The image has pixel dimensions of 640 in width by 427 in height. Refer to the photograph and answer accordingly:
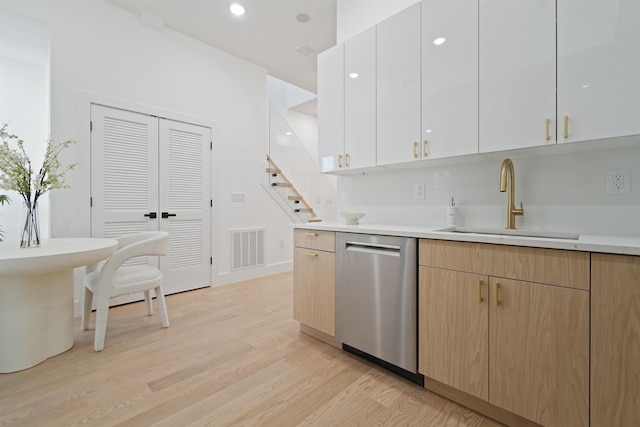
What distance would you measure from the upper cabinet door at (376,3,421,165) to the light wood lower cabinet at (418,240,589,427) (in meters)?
0.79

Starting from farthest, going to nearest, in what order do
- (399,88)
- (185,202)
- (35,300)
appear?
(185,202) → (399,88) → (35,300)

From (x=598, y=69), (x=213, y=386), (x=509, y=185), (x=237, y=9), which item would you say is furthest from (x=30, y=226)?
(x=598, y=69)

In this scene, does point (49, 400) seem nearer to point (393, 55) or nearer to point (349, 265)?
point (349, 265)

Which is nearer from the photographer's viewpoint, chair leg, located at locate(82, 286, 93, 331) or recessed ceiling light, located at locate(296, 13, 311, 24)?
chair leg, located at locate(82, 286, 93, 331)

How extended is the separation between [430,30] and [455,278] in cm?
159

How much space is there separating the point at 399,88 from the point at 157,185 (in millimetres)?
2828

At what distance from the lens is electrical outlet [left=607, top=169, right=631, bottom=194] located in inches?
58.7

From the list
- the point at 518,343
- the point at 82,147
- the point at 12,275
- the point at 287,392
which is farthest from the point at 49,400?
the point at 518,343

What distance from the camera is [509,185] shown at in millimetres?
1757

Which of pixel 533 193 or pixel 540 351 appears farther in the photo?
pixel 533 193

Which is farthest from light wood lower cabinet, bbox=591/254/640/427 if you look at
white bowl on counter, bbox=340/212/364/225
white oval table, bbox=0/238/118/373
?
white oval table, bbox=0/238/118/373

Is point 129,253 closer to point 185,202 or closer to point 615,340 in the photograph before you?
point 185,202

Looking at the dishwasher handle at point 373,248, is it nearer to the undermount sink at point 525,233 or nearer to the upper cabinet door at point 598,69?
the undermount sink at point 525,233

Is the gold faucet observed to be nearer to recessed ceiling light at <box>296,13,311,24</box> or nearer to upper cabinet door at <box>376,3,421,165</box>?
upper cabinet door at <box>376,3,421,165</box>
